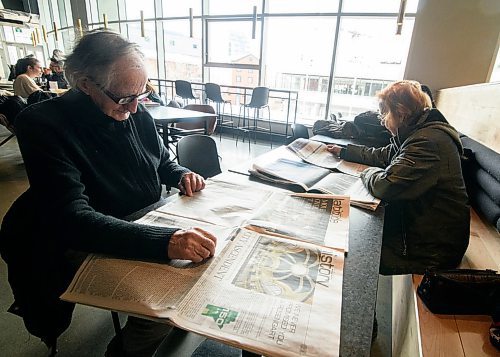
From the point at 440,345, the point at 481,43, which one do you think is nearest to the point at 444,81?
the point at 481,43

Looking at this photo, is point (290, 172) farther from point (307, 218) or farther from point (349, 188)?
point (307, 218)

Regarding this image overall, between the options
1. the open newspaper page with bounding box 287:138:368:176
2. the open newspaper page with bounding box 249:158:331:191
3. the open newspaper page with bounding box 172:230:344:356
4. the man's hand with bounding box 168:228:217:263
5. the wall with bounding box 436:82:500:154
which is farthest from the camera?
the wall with bounding box 436:82:500:154

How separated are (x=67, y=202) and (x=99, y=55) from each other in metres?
0.47

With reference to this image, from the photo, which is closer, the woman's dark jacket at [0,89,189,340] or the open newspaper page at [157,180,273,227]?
the woman's dark jacket at [0,89,189,340]

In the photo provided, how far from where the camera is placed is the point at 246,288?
573 millimetres

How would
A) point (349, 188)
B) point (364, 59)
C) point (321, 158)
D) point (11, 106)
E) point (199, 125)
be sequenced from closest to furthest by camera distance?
1. point (349, 188)
2. point (321, 158)
3. point (11, 106)
4. point (199, 125)
5. point (364, 59)

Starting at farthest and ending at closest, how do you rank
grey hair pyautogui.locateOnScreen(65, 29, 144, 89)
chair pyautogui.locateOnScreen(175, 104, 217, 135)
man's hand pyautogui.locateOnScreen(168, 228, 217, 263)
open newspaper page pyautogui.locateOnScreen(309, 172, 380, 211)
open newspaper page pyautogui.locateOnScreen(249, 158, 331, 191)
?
chair pyautogui.locateOnScreen(175, 104, 217, 135) → open newspaper page pyautogui.locateOnScreen(249, 158, 331, 191) → open newspaper page pyautogui.locateOnScreen(309, 172, 380, 211) → grey hair pyautogui.locateOnScreen(65, 29, 144, 89) → man's hand pyautogui.locateOnScreen(168, 228, 217, 263)

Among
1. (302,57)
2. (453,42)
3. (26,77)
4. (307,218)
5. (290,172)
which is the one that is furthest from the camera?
(302,57)

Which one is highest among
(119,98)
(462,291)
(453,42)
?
(453,42)

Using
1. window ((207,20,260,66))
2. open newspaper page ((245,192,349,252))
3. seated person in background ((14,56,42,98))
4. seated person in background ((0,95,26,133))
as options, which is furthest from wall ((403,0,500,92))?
seated person in background ((14,56,42,98))

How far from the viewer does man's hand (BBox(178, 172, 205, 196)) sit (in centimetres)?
104

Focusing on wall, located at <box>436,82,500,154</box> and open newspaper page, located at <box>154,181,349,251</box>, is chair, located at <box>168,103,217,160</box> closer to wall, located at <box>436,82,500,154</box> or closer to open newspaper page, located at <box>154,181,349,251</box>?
wall, located at <box>436,82,500,154</box>


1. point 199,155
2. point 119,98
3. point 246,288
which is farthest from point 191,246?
point 199,155

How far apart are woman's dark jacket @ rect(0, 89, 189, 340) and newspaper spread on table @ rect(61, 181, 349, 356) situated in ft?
0.24
